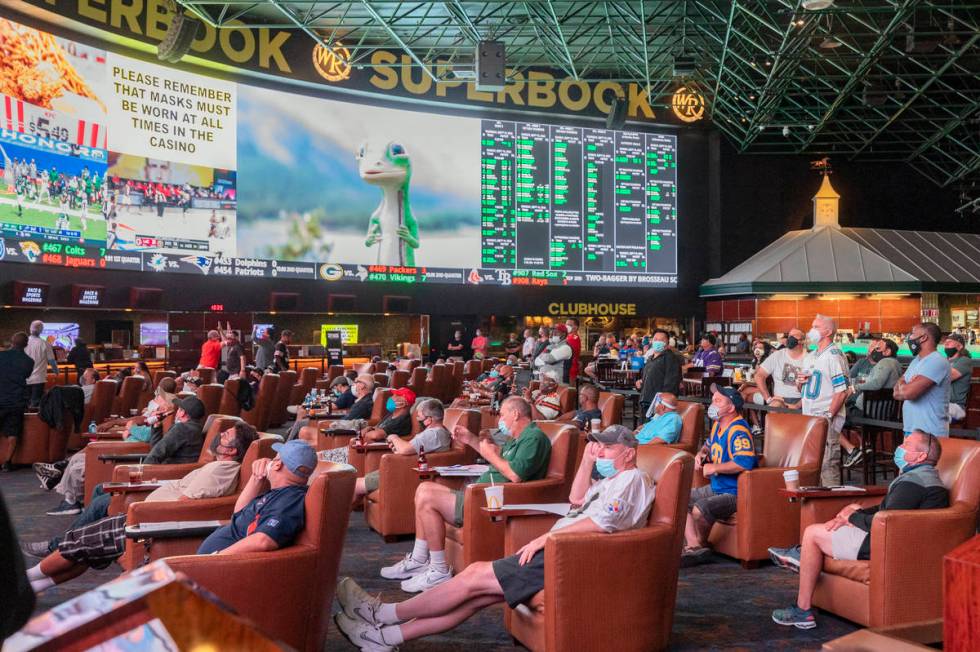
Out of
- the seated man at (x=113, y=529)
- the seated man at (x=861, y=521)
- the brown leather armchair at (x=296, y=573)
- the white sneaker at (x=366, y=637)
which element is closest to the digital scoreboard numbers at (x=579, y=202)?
the seated man at (x=113, y=529)

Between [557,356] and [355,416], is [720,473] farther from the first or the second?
[557,356]

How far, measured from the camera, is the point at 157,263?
53.3 ft

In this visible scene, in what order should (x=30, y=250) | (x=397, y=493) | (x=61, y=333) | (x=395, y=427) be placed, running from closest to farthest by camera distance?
(x=397, y=493), (x=395, y=427), (x=30, y=250), (x=61, y=333)

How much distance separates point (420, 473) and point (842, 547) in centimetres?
239

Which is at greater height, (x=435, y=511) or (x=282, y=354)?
(x=282, y=354)

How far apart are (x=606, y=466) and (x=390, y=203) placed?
53.1ft

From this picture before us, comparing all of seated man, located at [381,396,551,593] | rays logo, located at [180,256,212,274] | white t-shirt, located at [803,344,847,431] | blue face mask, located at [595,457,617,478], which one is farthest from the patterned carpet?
rays logo, located at [180,256,212,274]

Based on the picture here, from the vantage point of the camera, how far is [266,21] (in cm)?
1889

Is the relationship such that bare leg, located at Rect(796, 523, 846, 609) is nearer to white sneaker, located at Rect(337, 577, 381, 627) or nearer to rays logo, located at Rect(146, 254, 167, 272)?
white sneaker, located at Rect(337, 577, 381, 627)

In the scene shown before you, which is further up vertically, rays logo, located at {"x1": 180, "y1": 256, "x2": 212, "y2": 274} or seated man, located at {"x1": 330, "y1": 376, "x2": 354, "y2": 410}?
rays logo, located at {"x1": 180, "y1": 256, "x2": 212, "y2": 274}

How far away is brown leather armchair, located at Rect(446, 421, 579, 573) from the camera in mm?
4715

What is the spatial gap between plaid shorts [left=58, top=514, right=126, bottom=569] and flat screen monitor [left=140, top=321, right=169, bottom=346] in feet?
41.0

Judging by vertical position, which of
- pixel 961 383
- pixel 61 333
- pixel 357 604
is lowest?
pixel 357 604

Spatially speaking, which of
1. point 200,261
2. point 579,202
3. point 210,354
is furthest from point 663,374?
point 579,202
